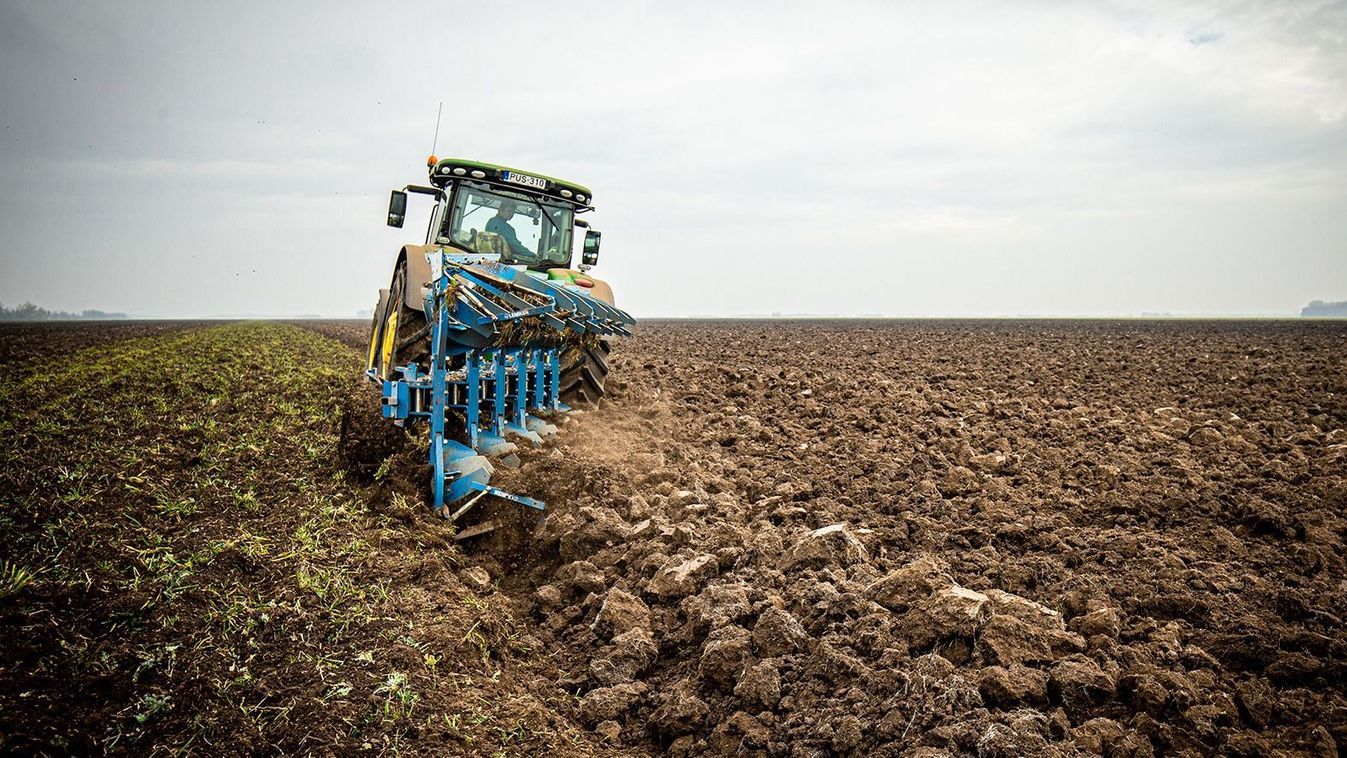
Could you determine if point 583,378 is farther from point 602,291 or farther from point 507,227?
point 507,227

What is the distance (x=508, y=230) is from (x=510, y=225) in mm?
63

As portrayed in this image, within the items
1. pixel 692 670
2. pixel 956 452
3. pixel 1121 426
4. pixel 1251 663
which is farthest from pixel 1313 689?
pixel 1121 426

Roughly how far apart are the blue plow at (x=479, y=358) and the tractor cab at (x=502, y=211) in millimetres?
1829

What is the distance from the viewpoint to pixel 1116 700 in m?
2.97

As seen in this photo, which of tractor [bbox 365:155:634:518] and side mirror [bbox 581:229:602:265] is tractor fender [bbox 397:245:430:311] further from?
side mirror [bbox 581:229:602:265]

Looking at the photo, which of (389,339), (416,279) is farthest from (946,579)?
(389,339)

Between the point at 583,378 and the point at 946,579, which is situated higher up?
the point at 583,378

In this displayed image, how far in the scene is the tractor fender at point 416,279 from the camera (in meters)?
6.90

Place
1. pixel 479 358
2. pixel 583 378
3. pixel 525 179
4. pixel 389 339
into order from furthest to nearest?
pixel 525 179 < pixel 583 378 < pixel 389 339 < pixel 479 358

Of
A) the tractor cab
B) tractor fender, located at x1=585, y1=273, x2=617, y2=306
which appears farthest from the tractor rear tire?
the tractor cab

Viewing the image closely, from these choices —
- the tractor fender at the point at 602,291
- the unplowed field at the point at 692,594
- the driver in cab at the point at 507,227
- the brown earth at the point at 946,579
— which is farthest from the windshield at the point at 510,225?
the unplowed field at the point at 692,594

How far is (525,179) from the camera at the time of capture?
857 cm

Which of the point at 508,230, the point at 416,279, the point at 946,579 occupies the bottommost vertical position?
the point at 946,579

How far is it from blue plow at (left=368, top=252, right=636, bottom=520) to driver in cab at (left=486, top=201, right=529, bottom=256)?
203 centimetres
